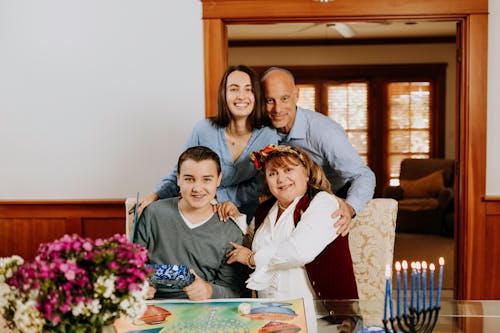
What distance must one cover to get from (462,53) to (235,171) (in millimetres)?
1871

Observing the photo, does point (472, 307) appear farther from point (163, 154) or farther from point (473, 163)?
point (163, 154)

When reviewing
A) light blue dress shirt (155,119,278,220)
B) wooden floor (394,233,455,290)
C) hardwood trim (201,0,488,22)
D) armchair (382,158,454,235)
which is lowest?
wooden floor (394,233,455,290)

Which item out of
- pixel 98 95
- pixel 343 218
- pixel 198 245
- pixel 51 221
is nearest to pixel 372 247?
pixel 343 218

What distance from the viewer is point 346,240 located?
2494 millimetres

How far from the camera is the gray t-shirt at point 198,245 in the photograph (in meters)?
2.49

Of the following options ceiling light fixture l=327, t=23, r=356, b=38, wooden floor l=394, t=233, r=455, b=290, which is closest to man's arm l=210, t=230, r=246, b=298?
wooden floor l=394, t=233, r=455, b=290

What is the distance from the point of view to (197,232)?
2518mm

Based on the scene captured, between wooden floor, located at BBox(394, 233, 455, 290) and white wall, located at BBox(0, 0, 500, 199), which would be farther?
wooden floor, located at BBox(394, 233, 455, 290)

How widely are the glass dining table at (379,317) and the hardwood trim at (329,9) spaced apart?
222 cm

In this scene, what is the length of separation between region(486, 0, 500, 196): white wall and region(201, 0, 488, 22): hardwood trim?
0.09 meters

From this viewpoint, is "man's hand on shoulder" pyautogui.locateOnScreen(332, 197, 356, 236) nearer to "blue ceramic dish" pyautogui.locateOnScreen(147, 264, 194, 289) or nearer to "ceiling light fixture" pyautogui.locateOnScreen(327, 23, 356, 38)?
"blue ceramic dish" pyautogui.locateOnScreen(147, 264, 194, 289)

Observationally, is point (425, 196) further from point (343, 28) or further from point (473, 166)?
point (473, 166)

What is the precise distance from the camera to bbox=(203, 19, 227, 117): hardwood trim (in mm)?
3926

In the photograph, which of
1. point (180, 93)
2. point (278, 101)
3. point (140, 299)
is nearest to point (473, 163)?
point (278, 101)
